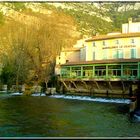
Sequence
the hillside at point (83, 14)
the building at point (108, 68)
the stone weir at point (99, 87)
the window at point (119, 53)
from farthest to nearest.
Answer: the hillside at point (83, 14)
the window at point (119, 53)
the building at point (108, 68)
the stone weir at point (99, 87)

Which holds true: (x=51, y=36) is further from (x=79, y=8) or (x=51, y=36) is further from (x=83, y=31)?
(x=79, y=8)

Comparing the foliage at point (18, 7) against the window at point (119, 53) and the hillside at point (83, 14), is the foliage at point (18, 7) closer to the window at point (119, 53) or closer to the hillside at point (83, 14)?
the hillside at point (83, 14)

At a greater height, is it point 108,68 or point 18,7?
point 18,7

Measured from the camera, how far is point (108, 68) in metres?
43.8

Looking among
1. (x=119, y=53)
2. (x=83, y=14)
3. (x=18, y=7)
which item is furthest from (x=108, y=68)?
(x=83, y=14)

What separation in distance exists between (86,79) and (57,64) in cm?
1323

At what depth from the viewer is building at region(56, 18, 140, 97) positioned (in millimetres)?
41281

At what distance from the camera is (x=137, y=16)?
71.2 meters

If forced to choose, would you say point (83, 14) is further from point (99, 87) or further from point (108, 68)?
point (99, 87)

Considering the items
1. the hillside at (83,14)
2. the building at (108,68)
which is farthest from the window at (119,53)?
the hillside at (83,14)

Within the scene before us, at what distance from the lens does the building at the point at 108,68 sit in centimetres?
4128

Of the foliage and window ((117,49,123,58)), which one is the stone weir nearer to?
window ((117,49,123,58))

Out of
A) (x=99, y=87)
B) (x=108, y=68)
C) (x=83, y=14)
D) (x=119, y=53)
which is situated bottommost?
(x=99, y=87)

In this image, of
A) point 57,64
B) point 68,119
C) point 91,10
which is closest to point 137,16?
point 57,64
